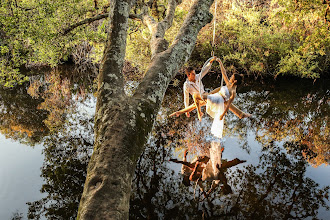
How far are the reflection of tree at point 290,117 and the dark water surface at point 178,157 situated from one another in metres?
0.04

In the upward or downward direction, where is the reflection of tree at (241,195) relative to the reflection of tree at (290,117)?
downward

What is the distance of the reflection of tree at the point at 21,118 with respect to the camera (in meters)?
8.23

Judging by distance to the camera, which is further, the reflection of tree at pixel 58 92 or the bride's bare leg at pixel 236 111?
the reflection of tree at pixel 58 92

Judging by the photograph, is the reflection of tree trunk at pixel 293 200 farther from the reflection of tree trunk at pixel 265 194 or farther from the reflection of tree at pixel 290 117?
the reflection of tree at pixel 290 117

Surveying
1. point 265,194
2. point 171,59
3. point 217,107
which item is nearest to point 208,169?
point 265,194

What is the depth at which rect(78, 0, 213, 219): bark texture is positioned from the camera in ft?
6.49

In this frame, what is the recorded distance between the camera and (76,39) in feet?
24.4

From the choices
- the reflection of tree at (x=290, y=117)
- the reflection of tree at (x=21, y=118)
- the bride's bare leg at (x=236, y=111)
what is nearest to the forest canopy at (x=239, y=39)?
the reflection of tree at (x=21, y=118)

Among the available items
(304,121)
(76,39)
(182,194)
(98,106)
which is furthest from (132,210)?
(304,121)

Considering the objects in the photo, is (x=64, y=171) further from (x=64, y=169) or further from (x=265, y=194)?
(x=265, y=194)

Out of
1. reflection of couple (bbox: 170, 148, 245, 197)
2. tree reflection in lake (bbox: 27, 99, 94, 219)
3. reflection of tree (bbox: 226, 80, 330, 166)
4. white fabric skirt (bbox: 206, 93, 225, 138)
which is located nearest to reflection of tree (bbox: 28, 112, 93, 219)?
tree reflection in lake (bbox: 27, 99, 94, 219)

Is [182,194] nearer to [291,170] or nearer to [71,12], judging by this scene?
[291,170]

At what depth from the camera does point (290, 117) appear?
374 inches

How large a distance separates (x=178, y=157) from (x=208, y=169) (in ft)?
3.28
